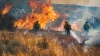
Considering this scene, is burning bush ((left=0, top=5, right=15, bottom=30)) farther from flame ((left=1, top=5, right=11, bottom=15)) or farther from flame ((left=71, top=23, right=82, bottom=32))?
flame ((left=71, top=23, right=82, bottom=32))

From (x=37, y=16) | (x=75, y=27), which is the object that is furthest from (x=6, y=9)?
(x=75, y=27)

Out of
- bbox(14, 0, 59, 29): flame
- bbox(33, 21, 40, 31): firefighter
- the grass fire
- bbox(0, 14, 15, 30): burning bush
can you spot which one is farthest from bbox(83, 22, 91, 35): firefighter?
bbox(0, 14, 15, 30): burning bush

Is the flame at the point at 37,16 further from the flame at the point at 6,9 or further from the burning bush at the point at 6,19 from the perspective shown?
the flame at the point at 6,9

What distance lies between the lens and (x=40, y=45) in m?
5.54

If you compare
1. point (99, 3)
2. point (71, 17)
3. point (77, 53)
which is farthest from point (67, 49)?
point (99, 3)

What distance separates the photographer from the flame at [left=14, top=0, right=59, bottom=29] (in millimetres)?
5650

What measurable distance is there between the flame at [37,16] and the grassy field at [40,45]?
0.15 meters

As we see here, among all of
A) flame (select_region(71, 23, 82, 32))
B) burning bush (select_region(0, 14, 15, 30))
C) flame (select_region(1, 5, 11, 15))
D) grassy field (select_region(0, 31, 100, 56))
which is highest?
flame (select_region(1, 5, 11, 15))

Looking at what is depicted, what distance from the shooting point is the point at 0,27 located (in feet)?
18.8

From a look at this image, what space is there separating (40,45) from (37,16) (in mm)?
500

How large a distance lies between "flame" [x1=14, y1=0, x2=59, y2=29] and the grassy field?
0.15 metres

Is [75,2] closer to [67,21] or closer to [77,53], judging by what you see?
[67,21]

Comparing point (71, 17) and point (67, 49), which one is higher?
point (71, 17)

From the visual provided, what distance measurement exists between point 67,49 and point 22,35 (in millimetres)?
785
